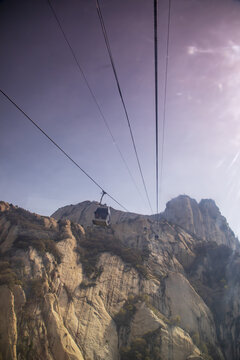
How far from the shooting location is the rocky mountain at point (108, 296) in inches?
669

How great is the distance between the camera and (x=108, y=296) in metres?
25.0

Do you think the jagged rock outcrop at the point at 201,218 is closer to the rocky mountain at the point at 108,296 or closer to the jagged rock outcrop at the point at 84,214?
the jagged rock outcrop at the point at 84,214

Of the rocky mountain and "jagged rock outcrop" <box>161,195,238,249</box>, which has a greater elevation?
"jagged rock outcrop" <box>161,195,238,249</box>

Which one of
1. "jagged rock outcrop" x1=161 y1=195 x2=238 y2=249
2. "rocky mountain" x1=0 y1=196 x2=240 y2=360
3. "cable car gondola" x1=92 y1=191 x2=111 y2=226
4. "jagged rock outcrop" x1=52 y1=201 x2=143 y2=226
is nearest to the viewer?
"cable car gondola" x1=92 y1=191 x2=111 y2=226

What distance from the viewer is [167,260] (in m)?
37.4

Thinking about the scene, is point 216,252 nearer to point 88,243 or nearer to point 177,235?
point 177,235

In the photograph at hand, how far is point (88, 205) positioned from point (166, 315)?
6366 cm

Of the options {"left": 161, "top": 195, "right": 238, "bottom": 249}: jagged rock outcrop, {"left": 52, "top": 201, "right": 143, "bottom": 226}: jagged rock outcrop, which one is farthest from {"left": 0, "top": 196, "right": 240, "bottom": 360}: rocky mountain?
{"left": 52, "top": 201, "right": 143, "bottom": 226}: jagged rock outcrop

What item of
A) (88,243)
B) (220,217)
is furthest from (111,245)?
(220,217)

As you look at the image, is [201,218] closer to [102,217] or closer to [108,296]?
[108,296]

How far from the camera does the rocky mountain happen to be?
17.0m

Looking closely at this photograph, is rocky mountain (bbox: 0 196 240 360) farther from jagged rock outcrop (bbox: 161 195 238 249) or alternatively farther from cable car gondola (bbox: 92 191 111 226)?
jagged rock outcrop (bbox: 161 195 238 249)

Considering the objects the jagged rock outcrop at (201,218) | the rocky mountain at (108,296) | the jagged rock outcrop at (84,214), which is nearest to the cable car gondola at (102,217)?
the rocky mountain at (108,296)

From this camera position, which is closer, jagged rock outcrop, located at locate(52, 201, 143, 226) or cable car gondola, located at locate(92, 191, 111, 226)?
cable car gondola, located at locate(92, 191, 111, 226)
